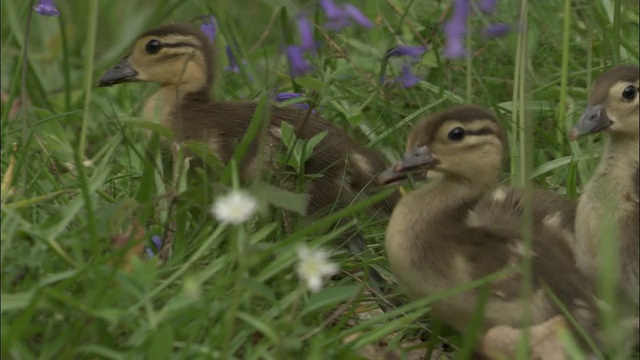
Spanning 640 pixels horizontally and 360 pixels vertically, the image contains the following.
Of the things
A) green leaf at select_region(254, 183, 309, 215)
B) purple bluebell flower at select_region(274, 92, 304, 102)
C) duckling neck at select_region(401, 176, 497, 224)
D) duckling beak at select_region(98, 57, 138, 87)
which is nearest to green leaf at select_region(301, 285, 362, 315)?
green leaf at select_region(254, 183, 309, 215)

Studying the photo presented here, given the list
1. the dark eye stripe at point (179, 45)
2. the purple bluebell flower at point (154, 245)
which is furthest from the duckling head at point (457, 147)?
the dark eye stripe at point (179, 45)

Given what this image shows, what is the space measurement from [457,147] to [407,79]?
117 cm

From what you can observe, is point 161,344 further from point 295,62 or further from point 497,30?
point 497,30

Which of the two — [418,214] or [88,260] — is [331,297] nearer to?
[418,214]

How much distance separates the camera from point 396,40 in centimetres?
528

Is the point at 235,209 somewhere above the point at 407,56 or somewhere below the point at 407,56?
above

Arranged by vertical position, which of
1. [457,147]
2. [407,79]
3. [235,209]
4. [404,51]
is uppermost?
[235,209]

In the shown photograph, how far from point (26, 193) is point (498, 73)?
76.3 inches

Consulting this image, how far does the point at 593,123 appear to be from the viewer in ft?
11.6

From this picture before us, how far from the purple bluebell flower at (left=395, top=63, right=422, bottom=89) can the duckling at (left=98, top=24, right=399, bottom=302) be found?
444mm

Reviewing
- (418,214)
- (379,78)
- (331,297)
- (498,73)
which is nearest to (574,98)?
(498,73)

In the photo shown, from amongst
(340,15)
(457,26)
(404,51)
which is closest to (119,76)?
(340,15)

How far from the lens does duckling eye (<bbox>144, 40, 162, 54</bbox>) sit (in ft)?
15.0

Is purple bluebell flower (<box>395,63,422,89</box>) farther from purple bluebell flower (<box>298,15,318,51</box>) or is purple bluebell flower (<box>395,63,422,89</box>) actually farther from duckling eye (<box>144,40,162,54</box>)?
duckling eye (<box>144,40,162,54</box>)
